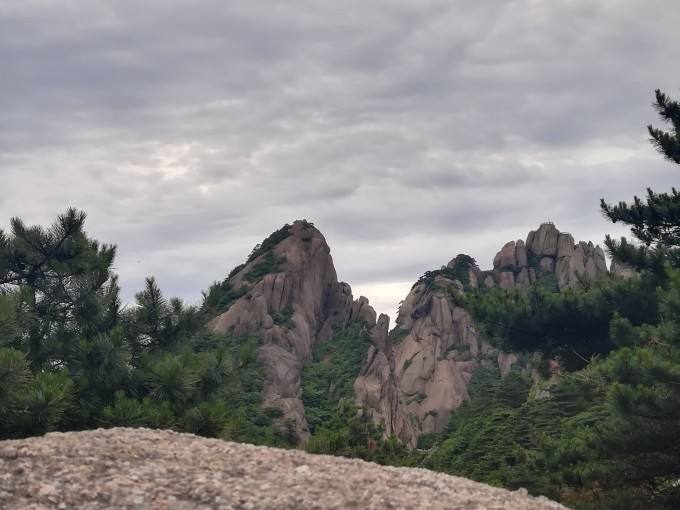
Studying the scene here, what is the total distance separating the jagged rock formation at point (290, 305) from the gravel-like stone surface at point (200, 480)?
1359 inches

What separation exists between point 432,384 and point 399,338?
11674 millimetres

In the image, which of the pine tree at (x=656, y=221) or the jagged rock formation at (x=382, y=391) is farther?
the jagged rock formation at (x=382, y=391)

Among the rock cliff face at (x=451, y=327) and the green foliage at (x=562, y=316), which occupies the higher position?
the rock cliff face at (x=451, y=327)

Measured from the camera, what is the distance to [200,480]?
10570 mm

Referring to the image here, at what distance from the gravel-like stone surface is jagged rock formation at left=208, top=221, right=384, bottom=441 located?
34.5 meters

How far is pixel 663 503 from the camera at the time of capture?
708 inches

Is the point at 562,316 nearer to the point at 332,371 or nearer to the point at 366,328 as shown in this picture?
the point at 332,371

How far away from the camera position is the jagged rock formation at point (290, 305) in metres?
55.3

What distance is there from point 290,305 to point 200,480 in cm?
5661

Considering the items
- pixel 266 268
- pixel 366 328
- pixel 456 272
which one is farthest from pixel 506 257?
pixel 266 268

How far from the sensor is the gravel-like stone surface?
32.8ft

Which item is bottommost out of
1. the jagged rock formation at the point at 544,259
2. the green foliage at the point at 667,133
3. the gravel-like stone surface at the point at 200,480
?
the gravel-like stone surface at the point at 200,480

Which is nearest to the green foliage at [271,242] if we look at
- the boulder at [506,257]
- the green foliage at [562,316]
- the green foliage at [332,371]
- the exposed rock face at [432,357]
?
the green foliage at [332,371]

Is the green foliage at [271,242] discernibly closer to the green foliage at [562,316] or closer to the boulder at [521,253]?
the boulder at [521,253]
